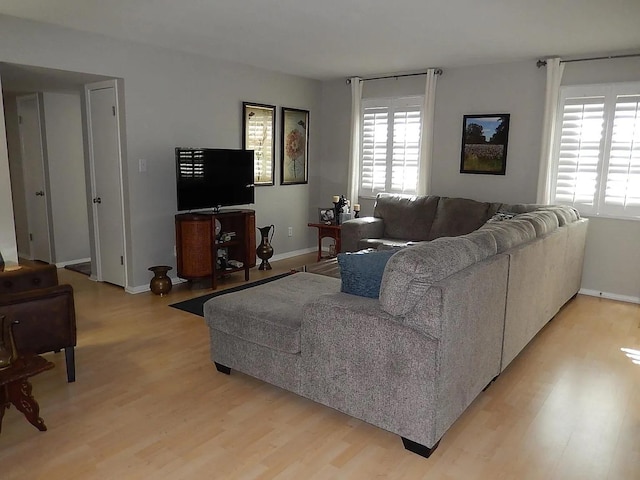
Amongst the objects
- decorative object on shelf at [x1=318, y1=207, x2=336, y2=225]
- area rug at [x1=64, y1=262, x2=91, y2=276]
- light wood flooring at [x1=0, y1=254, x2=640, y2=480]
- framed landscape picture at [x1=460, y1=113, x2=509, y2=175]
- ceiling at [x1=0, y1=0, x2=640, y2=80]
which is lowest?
light wood flooring at [x1=0, y1=254, x2=640, y2=480]

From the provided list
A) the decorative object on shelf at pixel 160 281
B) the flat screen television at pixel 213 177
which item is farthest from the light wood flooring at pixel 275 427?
the flat screen television at pixel 213 177

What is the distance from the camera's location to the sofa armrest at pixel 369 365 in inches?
89.1

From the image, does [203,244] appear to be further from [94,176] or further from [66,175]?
[66,175]

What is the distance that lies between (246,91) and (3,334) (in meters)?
4.17

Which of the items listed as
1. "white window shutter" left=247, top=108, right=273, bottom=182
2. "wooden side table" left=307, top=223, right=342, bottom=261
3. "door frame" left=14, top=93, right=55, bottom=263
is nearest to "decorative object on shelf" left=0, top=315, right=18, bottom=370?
"white window shutter" left=247, top=108, right=273, bottom=182

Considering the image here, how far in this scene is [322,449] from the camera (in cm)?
240

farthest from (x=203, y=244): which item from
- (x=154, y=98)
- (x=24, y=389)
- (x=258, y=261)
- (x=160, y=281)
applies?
(x=24, y=389)

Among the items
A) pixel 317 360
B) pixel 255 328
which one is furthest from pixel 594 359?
pixel 255 328

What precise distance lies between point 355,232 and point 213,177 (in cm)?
171

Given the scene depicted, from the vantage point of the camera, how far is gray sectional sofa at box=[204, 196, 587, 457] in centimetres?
224

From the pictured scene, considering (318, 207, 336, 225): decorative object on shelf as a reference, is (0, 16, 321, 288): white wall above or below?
above

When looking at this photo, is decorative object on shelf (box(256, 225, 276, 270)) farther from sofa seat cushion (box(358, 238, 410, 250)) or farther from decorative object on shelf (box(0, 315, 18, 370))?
decorative object on shelf (box(0, 315, 18, 370))

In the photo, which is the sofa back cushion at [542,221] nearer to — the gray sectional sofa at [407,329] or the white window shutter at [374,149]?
the gray sectional sofa at [407,329]

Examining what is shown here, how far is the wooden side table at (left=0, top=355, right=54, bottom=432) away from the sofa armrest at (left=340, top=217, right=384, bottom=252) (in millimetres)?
3667
